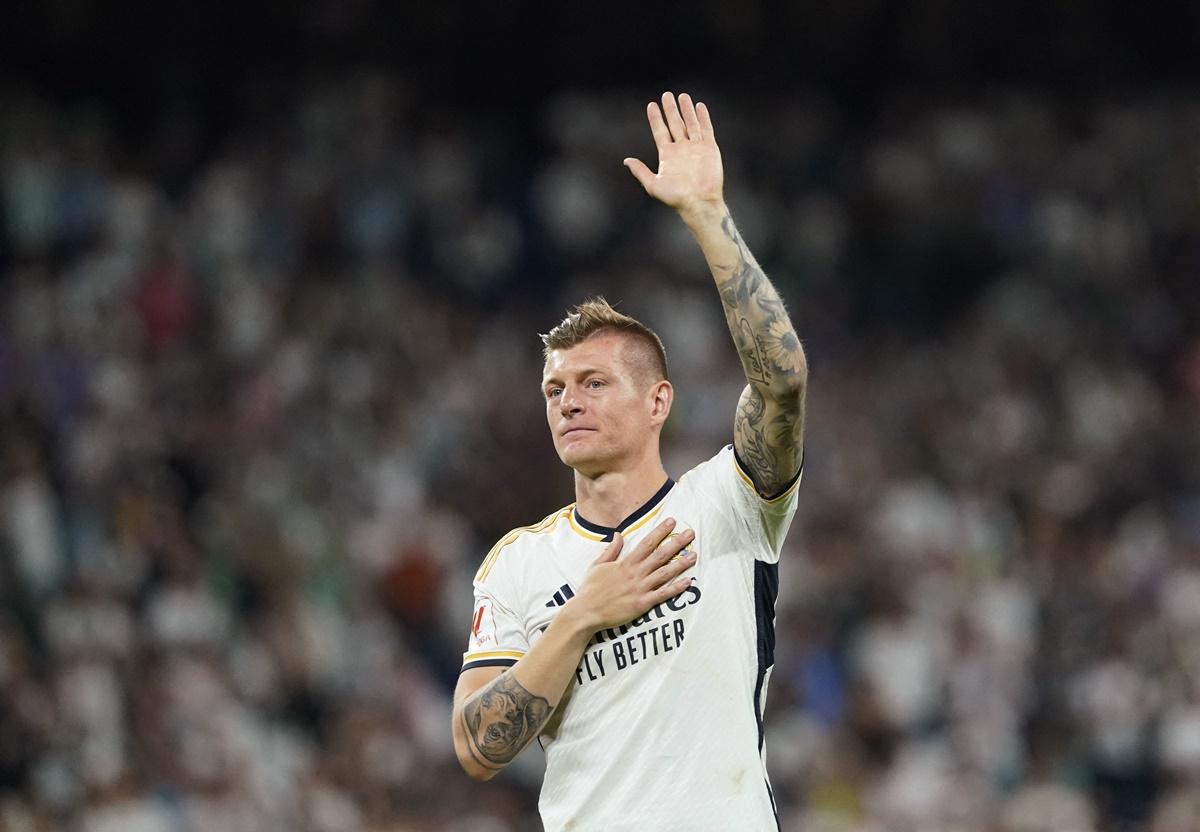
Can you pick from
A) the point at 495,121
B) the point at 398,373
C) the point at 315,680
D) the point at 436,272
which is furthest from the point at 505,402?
the point at 495,121

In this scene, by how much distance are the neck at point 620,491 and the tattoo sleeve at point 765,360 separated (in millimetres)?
Result: 451

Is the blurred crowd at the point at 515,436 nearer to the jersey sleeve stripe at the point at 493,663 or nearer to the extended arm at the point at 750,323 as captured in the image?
the jersey sleeve stripe at the point at 493,663

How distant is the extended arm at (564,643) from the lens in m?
4.52

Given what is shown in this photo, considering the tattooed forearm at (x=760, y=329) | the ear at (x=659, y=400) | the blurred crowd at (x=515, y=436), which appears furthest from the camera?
the blurred crowd at (x=515, y=436)

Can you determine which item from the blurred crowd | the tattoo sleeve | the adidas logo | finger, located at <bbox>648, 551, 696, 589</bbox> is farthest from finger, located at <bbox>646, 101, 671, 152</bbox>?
the blurred crowd

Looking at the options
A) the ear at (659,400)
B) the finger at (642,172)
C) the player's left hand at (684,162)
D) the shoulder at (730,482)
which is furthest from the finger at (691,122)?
the shoulder at (730,482)

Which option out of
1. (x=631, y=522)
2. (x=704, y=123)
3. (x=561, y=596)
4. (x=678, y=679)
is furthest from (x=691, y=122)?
(x=678, y=679)

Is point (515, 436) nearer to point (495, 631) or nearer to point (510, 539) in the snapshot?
point (510, 539)

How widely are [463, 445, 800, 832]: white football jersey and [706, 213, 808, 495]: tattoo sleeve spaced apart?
0.13 m

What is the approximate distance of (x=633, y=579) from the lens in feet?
15.0

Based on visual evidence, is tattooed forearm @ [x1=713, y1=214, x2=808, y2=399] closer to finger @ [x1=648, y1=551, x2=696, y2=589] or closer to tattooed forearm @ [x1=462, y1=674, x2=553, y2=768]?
finger @ [x1=648, y1=551, x2=696, y2=589]

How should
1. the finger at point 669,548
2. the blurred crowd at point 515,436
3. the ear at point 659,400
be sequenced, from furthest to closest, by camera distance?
the blurred crowd at point 515,436 → the ear at point 659,400 → the finger at point 669,548

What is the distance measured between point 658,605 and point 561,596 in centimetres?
32

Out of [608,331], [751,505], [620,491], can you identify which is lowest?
[751,505]
